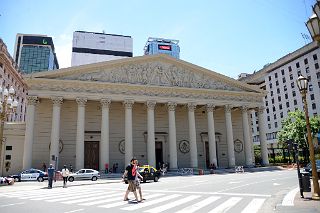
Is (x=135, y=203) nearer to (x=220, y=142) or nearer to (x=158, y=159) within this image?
(x=158, y=159)

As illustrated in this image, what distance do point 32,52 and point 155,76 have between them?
106371 millimetres

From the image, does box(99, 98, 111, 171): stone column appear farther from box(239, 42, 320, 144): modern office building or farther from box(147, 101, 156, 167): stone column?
box(239, 42, 320, 144): modern office building

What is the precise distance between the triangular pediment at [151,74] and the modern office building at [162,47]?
8964 centimetres

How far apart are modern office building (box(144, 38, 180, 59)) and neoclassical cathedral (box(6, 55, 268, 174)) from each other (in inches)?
3550

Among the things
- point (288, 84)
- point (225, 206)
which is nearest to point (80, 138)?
point (225, 206)

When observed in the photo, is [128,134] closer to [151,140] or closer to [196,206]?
[151,140]

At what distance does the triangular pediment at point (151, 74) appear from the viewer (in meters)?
37.0

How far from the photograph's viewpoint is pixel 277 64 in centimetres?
7850

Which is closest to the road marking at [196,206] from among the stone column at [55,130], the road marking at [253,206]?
the road marking at [253,206]

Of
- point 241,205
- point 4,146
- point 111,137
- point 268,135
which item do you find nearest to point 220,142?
point 111,137

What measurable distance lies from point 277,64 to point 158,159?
2109 inches

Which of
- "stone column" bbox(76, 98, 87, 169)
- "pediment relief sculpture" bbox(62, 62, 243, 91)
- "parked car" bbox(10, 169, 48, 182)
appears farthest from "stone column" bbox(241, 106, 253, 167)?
"parked car" bbox(10, 169, 48, 182)

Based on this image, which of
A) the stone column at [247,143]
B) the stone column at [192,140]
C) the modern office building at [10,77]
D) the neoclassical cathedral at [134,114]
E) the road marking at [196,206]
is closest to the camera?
the road marking at [196,206]

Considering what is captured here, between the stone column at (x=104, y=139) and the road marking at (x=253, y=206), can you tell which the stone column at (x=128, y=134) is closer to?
the stone column at (x=104, y=139)
